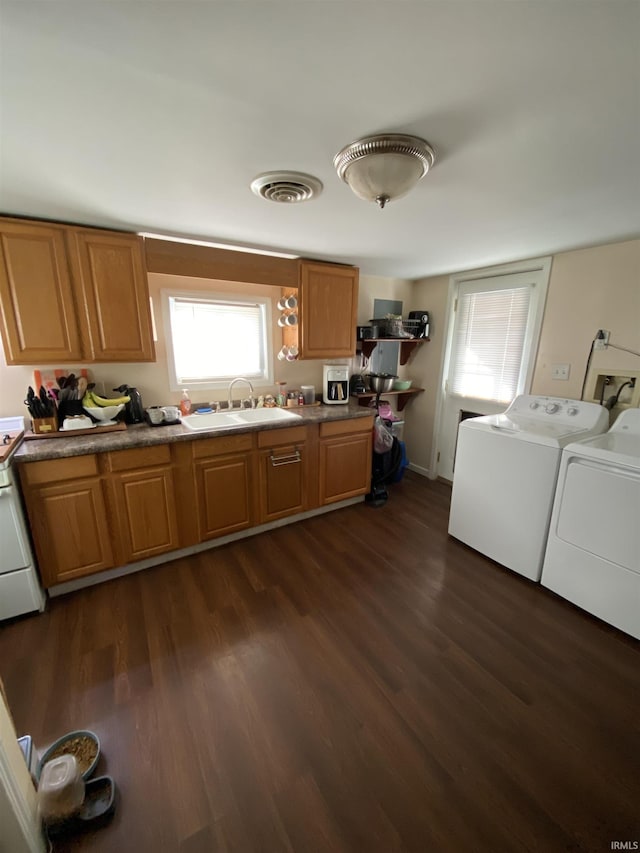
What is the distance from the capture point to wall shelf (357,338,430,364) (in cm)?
330

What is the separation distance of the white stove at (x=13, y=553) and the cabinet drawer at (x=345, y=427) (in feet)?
6.29

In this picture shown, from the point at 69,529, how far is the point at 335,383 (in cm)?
224

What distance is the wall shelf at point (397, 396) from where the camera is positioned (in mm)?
3381

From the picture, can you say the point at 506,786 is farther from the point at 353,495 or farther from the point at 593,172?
the point at 593,172

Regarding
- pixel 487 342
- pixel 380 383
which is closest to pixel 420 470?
pixel 380 383

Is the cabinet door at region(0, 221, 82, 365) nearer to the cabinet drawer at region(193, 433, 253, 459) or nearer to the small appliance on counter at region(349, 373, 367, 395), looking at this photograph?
the cabinet drawer at region(193, 433, 253, 459)

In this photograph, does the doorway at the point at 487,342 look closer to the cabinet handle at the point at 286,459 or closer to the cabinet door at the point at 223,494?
the cabinet handle at the point at 286,459

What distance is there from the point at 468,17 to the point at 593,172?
→ 3.30ft

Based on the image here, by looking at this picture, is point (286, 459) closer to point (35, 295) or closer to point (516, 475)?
point (516, 475)

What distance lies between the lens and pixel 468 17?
70 centimetres

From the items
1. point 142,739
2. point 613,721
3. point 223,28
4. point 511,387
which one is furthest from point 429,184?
point 142,739

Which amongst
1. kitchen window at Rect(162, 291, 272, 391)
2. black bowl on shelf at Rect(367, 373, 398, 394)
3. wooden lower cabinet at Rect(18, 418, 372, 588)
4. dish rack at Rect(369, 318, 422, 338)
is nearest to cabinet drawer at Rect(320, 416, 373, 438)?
wooden lower cabinet at Rect(18, 418, 372, 588)

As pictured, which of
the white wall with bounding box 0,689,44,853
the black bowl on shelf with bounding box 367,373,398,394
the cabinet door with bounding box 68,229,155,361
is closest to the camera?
the white wall with bounding box 0,689,44,853

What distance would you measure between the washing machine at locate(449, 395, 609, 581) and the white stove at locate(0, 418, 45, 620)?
2.73 m
